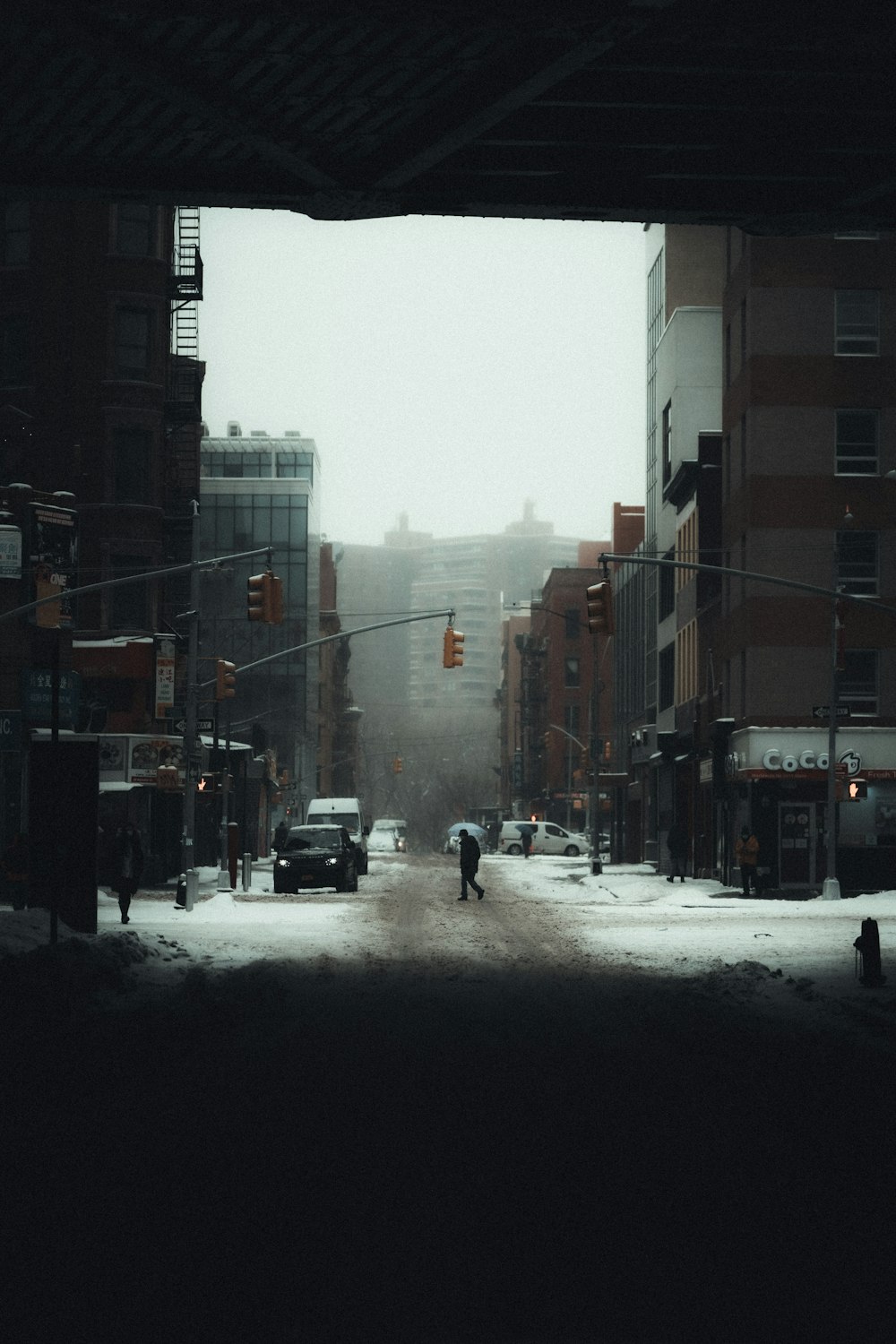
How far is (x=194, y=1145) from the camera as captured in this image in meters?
9.98

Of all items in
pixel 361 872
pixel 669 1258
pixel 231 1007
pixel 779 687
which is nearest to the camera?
pixel 669 1258

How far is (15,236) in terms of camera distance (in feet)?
197

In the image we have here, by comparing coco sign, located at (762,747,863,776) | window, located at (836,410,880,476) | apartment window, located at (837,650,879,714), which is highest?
window, located at (836,410,880,476)

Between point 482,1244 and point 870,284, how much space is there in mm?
46850

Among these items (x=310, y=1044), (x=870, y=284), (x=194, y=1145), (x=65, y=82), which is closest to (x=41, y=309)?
(x=870, y=284)

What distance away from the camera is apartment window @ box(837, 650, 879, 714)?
5078 centimetres

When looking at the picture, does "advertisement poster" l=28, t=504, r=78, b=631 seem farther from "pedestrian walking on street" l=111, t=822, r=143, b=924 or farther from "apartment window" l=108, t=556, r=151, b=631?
"apartment window" l=108, t=556, r=151, b=631

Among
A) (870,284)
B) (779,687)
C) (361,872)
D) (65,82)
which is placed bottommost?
(361,872)

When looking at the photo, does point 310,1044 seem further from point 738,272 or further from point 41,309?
point 41,309

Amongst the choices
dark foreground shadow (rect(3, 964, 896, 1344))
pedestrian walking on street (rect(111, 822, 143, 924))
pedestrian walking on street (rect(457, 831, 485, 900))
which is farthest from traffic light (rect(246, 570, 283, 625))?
dark foreground shadow (rect(3, 964, 896, 1344))

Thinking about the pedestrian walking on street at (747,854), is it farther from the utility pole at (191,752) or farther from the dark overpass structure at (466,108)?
the dark overpass structure at (466,108)

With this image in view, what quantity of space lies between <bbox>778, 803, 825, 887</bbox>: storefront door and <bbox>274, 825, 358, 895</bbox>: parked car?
11465mm

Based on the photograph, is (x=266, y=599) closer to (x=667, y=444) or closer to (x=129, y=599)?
(x=129, y=599)

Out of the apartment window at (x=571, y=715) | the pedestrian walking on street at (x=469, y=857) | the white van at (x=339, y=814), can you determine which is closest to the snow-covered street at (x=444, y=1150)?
the pedestrian walking on street at (x=469, y=857)
